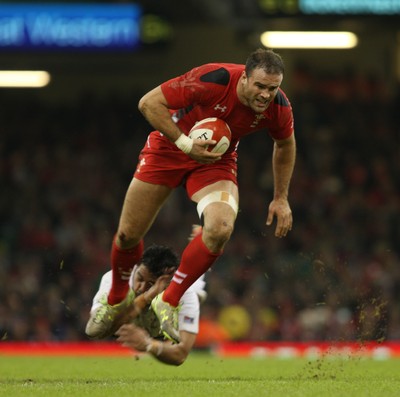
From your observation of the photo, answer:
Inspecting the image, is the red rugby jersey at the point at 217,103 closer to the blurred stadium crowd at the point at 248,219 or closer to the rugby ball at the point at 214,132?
the rugby ball at the point at 214,132

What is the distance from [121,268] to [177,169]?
1025 mm

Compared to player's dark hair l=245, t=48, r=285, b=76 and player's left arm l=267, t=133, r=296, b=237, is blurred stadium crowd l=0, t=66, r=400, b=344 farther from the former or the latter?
player's dark hair l=245, t=48, r=285, b=76

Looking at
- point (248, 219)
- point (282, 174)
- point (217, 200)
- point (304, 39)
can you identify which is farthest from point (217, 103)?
point (248, 219)

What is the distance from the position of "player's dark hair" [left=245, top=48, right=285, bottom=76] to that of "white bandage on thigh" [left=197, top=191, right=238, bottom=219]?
900 mm

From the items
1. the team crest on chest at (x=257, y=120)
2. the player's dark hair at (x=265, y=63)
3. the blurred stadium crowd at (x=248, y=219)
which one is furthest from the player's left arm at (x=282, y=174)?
the blurred stadium crowd at (x=248, y=219)

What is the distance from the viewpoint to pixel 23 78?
21.0 meters

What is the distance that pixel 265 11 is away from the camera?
1411 cm

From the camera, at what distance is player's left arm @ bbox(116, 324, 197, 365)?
7.91m

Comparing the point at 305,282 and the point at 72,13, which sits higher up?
the point at 72,13

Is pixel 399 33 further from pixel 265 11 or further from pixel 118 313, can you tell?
pixel 118 313

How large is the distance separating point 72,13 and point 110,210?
4907 mm

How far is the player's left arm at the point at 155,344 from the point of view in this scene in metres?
7.91

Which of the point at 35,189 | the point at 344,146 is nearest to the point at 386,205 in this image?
the point at 344,146

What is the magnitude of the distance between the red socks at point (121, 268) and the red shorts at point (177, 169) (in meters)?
0.64
